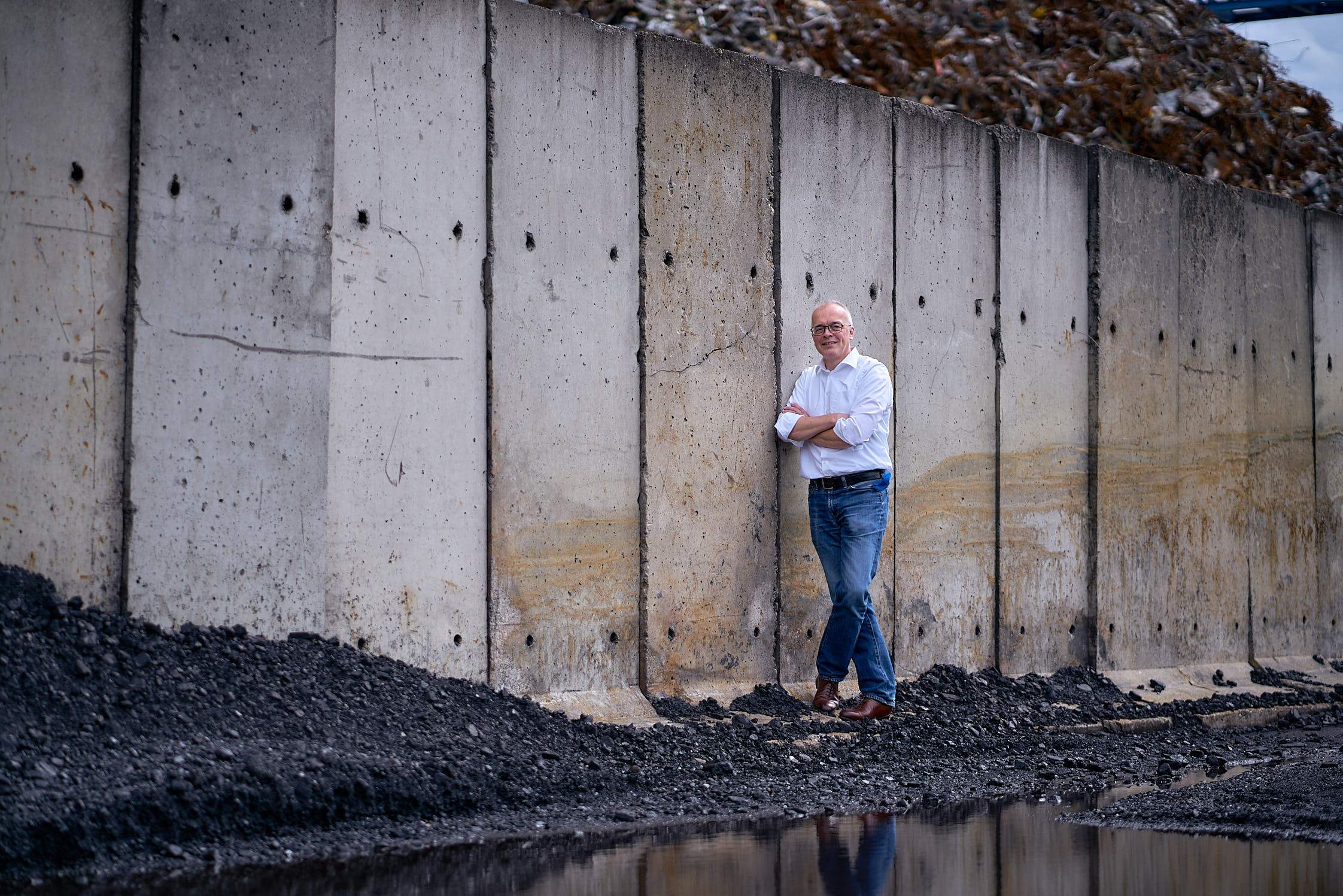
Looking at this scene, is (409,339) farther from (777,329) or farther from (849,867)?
(849,867)

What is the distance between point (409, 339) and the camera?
6.52m

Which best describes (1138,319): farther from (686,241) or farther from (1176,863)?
(1176,863)

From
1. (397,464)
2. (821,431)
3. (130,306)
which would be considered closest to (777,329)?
(821,431)

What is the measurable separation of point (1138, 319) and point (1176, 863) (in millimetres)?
6114

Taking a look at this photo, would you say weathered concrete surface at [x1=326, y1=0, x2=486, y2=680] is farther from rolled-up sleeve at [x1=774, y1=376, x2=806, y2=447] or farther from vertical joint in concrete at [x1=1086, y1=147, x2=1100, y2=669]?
vertical joint in concrete at [x1=1086, y1=147, x2=1100, y2=669]

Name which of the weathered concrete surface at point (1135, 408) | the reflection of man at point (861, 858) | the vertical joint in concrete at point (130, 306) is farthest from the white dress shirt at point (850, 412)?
the vertical joint in concrete at point (130, 306)

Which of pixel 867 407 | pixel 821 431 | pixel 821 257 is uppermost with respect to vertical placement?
pixel 821 257

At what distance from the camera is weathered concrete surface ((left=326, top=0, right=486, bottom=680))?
630cm

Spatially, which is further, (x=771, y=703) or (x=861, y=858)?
(x=771, y=703)

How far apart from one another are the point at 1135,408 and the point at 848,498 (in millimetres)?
3392

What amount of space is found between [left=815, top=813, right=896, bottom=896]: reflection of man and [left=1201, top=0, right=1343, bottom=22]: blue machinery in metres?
12.2

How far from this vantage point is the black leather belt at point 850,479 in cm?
752

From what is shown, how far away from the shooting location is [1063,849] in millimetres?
4828

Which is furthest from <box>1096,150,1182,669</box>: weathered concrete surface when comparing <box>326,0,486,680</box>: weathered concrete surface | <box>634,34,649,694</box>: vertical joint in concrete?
<box>326,0,486,680</box>: weathered concrete surface
